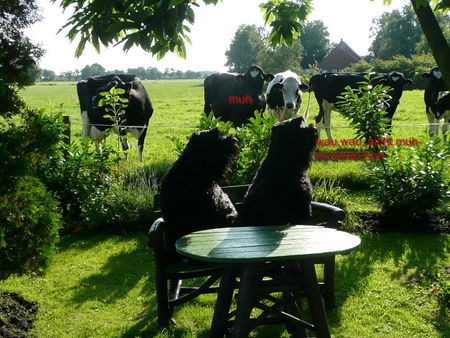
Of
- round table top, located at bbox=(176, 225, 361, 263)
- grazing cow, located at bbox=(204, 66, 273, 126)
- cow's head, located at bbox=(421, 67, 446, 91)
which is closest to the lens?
round table top, located at bbox=(176, 225, 361, 263)

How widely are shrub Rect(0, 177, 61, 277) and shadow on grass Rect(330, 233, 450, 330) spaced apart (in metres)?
2.44

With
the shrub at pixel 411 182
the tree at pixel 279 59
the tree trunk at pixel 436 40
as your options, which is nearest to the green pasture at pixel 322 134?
the shrub at pixel 411 182

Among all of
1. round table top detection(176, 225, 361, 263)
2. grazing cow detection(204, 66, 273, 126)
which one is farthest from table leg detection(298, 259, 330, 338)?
grazing cow detection(204, 66, 273, 126)

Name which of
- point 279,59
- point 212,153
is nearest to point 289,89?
point 212,153

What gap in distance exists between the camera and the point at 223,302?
3506mm

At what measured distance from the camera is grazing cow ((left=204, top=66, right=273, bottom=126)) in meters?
12.3

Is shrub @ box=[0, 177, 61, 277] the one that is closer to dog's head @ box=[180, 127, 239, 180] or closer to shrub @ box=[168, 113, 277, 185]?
dog's head @ box=[180, 127, 239, 180]

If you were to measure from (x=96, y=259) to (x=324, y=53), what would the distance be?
7088 centimetres

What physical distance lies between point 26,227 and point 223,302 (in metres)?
1.45

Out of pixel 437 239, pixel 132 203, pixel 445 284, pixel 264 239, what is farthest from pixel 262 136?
pixel 264 239

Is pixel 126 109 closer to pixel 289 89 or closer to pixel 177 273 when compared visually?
pixel 289 89

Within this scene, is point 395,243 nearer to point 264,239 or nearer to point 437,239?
point 437,239

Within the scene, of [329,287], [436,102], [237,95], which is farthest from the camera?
[436,102]

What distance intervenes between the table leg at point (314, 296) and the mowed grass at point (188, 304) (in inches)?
26.8
